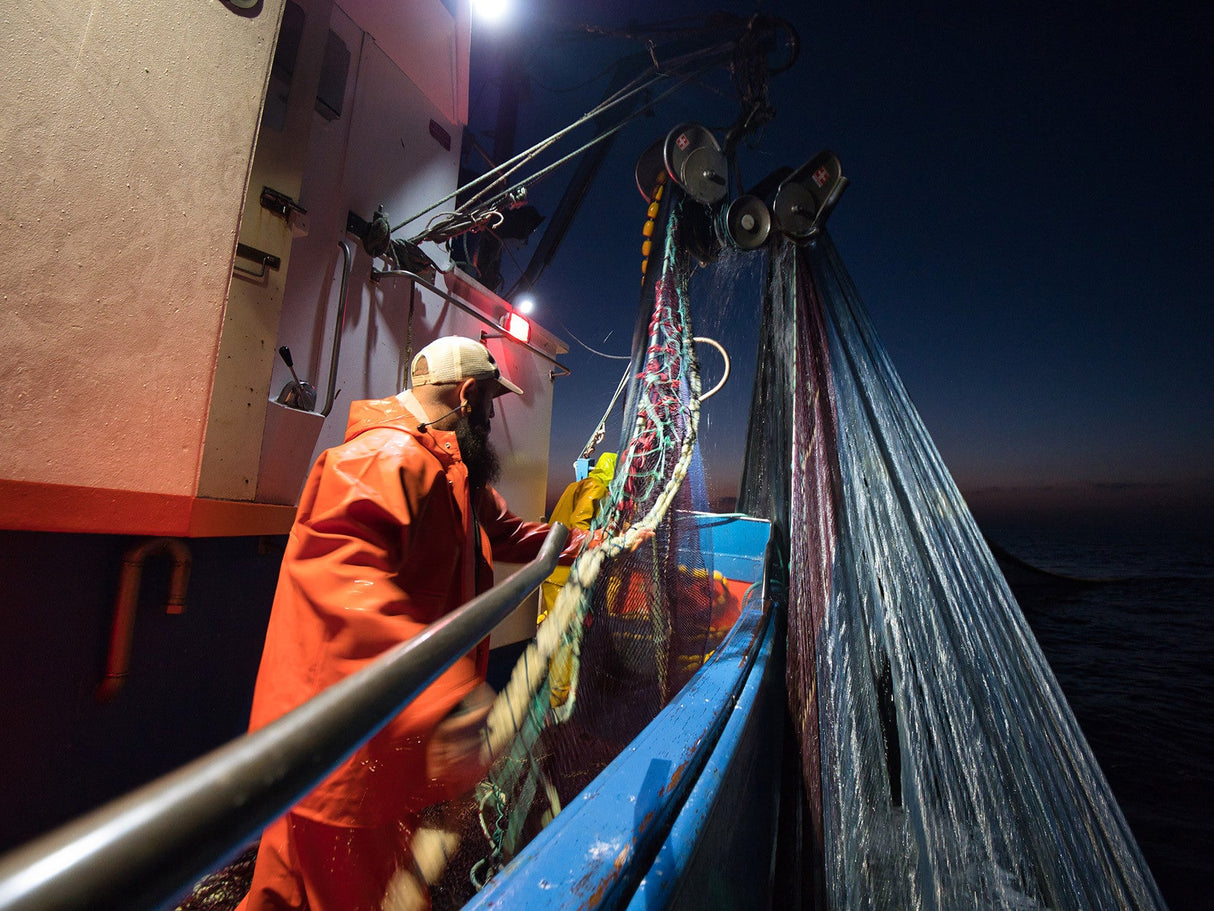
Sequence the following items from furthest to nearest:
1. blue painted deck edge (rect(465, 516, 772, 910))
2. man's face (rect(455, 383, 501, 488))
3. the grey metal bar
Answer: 1. the grey metal bar
2. man's face (rect(455, 383, 501, 488))
3. blue painted deck edge (rect(465, 516, 772, 910))

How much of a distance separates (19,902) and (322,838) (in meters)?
1.41

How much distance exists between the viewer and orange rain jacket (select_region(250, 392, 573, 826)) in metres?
1.08

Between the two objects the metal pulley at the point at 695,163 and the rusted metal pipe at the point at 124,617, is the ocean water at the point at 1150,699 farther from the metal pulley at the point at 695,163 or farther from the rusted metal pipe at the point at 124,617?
the rusted metal pipe at the point at 124,617

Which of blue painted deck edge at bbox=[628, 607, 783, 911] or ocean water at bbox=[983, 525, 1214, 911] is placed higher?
blue painted deck edge at bbox=[628, 607, 783, 911]

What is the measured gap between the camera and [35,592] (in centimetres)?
176

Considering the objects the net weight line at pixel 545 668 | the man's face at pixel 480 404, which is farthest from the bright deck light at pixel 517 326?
the net weight line at pixel 545 668

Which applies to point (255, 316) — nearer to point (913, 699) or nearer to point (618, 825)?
point (618, 825)

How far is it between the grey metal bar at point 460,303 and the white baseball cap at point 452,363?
1803 mm

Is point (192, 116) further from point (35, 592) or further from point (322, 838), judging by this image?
point (322, 838)

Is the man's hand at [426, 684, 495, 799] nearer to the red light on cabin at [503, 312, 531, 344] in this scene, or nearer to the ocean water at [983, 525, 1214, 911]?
the red light on cabin at [503, 312, 531, 344]

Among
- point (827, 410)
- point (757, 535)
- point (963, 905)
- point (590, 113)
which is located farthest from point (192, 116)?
point (963, 905)

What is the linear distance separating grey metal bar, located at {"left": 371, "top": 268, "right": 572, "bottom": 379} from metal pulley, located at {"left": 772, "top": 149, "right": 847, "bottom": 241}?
102 inches

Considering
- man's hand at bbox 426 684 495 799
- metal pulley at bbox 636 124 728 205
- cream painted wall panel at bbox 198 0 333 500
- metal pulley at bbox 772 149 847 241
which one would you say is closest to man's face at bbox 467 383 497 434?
cream painted wall panel at bbox 198 0 333 500

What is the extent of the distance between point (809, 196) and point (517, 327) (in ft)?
10.5
